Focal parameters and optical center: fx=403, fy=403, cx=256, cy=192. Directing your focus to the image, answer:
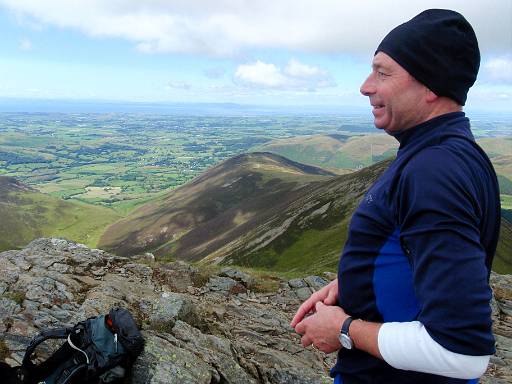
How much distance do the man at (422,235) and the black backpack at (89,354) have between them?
20.1 feet

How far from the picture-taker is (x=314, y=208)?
97625 mm

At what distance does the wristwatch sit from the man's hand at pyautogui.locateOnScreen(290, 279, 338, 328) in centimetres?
50

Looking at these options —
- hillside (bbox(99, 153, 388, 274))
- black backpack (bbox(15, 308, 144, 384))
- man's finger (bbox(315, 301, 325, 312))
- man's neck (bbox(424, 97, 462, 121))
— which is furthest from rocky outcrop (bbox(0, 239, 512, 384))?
hillside (bbox(99, 153, 388, 274))

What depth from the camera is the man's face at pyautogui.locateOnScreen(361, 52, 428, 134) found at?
11.6 ft

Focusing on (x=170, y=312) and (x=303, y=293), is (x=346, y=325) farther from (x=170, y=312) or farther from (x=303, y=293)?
(x=303, y=293)

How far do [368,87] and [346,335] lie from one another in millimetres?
2358

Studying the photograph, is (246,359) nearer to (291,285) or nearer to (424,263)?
(424,263)

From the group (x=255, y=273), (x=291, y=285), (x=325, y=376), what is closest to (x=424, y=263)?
(x=325, y=376)

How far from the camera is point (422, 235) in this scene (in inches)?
119

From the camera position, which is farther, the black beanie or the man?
the black beanie

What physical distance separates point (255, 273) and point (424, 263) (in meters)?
24.9

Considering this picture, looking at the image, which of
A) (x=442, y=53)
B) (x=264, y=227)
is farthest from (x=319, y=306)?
(x=264, y=227)

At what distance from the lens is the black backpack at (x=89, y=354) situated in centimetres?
804

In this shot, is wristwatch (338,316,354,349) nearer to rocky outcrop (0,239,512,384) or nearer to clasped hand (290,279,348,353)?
clasped hand (290,279,348,353)
